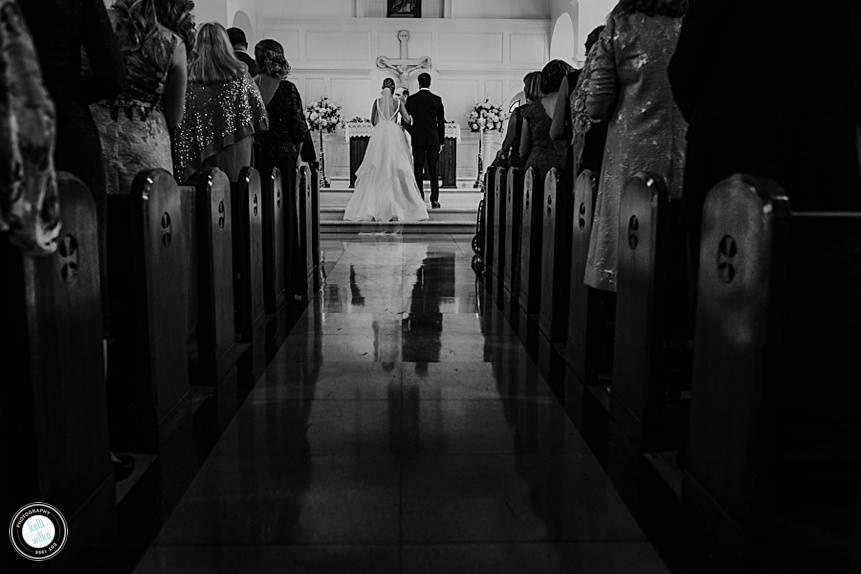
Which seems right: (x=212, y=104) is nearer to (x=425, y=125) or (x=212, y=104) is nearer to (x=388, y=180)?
(x=388, y=180)

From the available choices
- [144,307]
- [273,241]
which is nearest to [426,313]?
[273,241]

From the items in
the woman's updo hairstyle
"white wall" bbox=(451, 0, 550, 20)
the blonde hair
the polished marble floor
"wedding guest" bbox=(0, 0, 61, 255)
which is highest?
"white wall" bbox=(451, 0, 550, 20)

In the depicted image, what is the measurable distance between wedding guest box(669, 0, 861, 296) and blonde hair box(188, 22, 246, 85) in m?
2.75

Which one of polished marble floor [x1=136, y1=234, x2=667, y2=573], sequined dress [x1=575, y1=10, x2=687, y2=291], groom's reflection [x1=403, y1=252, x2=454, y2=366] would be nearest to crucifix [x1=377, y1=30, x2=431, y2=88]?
groom's reflection [x1=403, y1=252, x2=454, y2=366]

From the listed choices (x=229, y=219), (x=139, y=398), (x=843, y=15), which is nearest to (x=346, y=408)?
(x=139, y=398)

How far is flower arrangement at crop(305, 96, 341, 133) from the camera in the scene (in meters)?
15.0

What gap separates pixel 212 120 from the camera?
429 cm

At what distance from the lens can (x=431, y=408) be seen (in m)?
2.97

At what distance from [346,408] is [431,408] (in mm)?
315

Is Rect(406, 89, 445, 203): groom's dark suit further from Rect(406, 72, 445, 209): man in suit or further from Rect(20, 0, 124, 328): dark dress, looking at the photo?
Rect(20, 0, 124, 328): dark dress

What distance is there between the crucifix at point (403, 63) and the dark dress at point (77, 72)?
13895 mm

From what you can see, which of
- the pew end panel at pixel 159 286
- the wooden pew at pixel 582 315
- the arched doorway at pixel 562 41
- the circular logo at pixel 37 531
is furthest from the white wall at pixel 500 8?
the circular logo at pixel 37 531

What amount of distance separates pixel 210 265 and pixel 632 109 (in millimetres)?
1791

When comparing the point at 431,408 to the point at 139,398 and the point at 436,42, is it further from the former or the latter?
the point at 436,42
